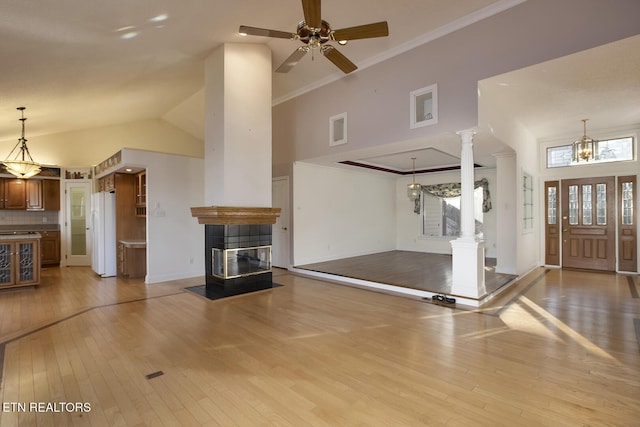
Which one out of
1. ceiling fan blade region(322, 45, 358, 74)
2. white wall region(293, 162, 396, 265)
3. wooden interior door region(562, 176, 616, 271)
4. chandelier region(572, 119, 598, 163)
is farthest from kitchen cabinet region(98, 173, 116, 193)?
wooden interior door region(562, 176, 616, 271)

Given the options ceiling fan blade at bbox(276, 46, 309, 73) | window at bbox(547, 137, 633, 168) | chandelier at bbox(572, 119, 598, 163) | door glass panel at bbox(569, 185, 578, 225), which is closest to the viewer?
ceiling fan blade at bbox(276, 46, 309, 73)

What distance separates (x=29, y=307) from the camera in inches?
161

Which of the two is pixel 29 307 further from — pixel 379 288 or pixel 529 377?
pixel 529 377

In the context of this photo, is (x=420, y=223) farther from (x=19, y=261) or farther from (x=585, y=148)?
(x=19, y=261)

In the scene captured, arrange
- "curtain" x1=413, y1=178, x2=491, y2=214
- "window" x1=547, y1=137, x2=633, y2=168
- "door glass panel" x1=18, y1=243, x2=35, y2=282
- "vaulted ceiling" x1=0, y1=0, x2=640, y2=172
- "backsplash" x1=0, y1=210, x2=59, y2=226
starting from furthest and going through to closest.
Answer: "curtain" x1=413, y1=178, x2=491, y2=214 → "backsplash" x1=0, y1=210, x2=59, y2=226 → "window" x1=547, y1=137, x2=633, y2=168 → "door glass panel" x1=18, y1=243, x2=35, y2=282 → "vaulted ceiling" x1=0, y1=0, x2=640, y2=172

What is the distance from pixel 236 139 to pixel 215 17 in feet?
5.50

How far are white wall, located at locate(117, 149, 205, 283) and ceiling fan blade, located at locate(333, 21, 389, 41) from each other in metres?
4.17

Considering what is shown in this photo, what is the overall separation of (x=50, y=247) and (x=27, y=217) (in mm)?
974

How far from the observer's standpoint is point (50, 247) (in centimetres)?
745

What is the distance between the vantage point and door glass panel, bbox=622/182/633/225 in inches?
245

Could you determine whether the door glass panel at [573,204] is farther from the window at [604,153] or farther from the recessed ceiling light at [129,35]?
the recessed ceiling light at [129,35]

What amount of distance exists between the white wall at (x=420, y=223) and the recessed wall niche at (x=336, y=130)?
4671 millimetres

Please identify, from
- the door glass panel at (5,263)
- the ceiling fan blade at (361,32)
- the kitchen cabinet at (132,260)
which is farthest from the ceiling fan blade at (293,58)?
the door glass panel at (5,263)

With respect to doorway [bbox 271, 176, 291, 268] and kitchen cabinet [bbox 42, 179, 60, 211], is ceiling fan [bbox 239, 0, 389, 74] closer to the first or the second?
doorway [bbox 271, 176, 291, 268]
